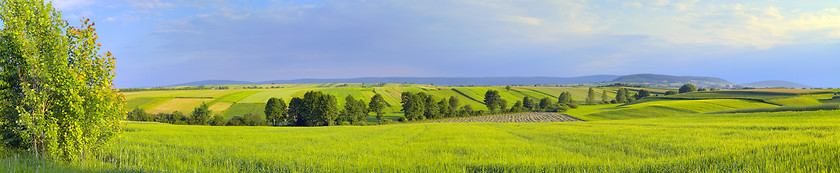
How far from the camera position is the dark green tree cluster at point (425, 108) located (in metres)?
95.8

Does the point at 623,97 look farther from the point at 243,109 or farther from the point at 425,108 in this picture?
the point at 243,109

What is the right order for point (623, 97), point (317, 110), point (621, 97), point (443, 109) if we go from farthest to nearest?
point (623, 97) → point (621, 97) → point (443, 109) → point (317, 110)

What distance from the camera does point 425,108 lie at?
10306 centimetres

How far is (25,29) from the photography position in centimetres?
830

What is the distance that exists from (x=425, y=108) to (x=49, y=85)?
9568 centimetres

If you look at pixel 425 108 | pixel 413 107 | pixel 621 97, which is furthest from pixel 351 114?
pixel 621 97

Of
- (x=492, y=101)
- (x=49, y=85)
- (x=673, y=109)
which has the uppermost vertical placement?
(x=49, y=85)

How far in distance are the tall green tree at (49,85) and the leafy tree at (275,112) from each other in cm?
7627

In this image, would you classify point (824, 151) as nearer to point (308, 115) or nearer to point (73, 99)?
point (73, 99)

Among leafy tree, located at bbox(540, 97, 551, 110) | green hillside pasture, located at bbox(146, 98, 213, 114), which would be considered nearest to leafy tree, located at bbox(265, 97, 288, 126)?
green hillside pasture, located at bbox(146, 98, 213, 114)

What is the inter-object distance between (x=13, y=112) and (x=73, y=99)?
1552 mm

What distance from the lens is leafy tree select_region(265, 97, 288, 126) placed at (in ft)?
265

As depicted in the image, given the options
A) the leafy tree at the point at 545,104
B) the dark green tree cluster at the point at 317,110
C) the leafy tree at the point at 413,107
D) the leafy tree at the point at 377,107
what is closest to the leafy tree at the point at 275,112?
the dark green tree cluster at the point at 317,110

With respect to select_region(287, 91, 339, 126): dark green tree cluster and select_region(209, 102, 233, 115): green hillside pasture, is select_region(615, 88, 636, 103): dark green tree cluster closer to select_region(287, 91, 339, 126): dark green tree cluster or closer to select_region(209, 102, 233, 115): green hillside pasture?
select_region(287, 91, 339, 126): dark green tree cluster
